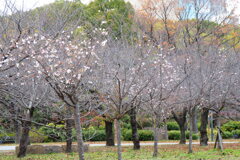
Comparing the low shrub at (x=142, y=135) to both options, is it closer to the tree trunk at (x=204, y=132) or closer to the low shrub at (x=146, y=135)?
the low shrub at (x=146, y=135)

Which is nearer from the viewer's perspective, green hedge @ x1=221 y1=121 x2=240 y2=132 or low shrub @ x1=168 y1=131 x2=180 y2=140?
low shrub @ x1=168 y1=131 x2=180 y2=140

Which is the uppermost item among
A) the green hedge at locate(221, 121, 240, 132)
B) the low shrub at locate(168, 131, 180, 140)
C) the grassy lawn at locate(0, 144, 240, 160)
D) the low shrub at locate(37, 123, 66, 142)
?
the green hedge at locate(221, 121, 240, 132)

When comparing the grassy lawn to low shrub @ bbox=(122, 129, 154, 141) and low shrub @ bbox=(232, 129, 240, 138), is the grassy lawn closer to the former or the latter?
low shrub @ bbox=(122, 129, 154, 141)

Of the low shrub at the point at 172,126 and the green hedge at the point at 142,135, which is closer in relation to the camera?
the green hedge at the point at 142,135

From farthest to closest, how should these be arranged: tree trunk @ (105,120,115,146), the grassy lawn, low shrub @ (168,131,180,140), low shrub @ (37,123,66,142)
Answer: low shrub @ (168,131,180,140)
tree trunk @ (105,120,115,146)
the grassy lawn
low shrub @ (37,123,66,142)

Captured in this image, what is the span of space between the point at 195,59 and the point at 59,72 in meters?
9.40

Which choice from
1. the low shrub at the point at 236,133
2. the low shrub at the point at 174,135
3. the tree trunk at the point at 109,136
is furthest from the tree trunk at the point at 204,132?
the low shrub at the point at 236,133

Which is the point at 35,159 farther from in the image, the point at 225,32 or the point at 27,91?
the point at 225,32

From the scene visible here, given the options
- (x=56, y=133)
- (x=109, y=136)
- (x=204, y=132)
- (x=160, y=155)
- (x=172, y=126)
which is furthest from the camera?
(x=172, y=126)

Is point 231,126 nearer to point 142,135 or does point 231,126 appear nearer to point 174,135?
point 174,135

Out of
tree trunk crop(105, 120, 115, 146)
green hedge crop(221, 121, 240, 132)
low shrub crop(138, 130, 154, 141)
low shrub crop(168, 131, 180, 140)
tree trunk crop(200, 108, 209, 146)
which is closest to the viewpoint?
tree trunk crop(200, 108, 209, 146)

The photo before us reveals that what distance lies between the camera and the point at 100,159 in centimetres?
1182

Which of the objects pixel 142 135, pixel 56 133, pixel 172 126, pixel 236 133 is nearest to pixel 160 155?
pixel 56 133

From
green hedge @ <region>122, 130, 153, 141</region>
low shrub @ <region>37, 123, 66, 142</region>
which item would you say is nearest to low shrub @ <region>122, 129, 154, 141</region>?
green hedge @ <region>122, 130, 153, 141</region>
